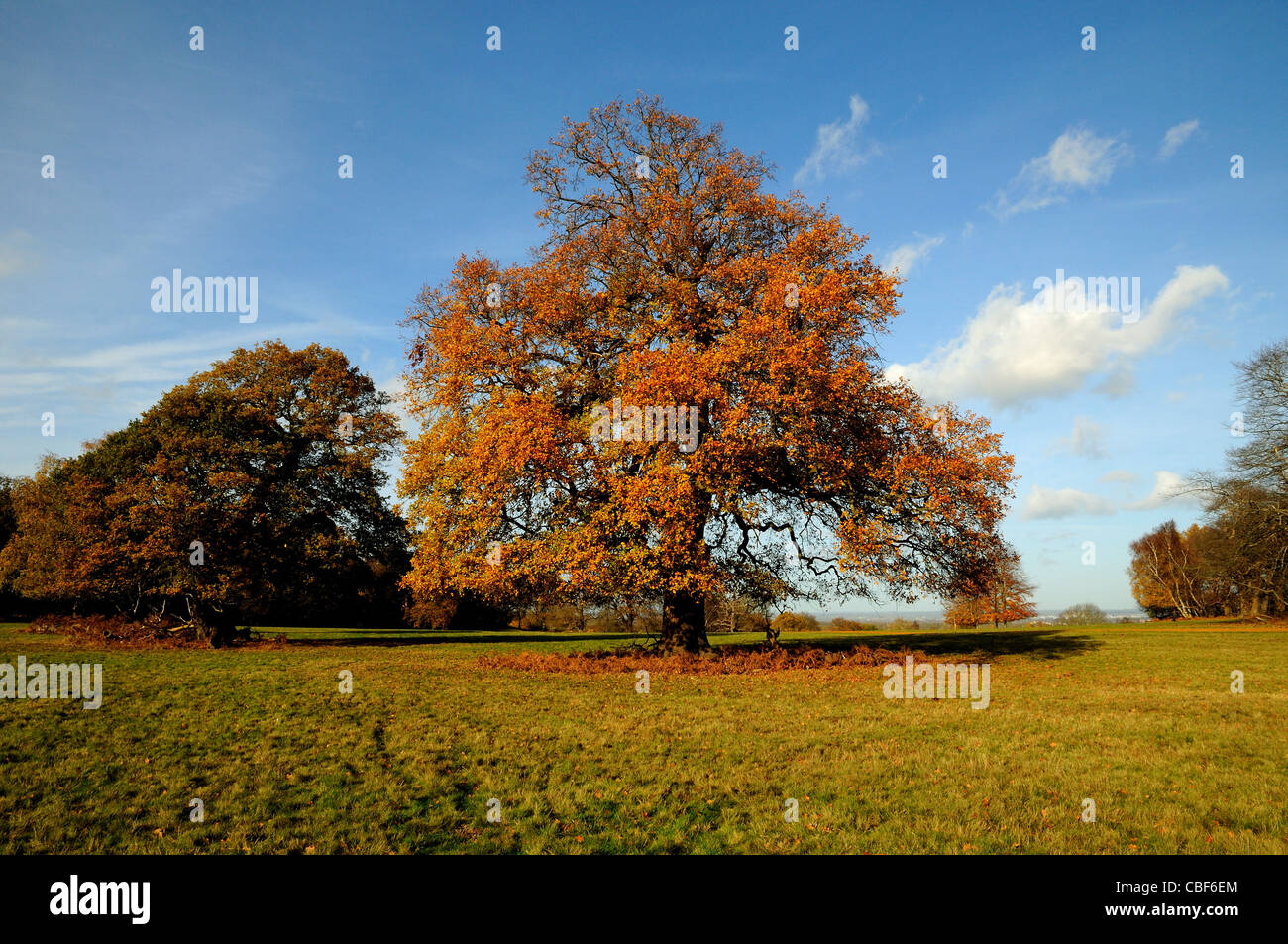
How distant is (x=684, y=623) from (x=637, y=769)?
14069mm

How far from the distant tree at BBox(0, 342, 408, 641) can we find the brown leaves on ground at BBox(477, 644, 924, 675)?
1194 centimetres

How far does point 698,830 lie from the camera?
634cm

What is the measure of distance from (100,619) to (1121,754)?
128ft

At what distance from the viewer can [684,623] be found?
22375 millimetres

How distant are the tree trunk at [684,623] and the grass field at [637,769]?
6483 millimetres

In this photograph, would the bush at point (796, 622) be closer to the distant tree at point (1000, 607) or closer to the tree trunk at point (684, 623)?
the distant tree at point (1000, 607)

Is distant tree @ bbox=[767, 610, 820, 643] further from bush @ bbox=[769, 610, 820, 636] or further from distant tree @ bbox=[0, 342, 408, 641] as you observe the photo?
distant tree @ bbox=[0, 342, 408, 641]

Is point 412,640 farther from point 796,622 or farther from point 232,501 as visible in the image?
point 796,622

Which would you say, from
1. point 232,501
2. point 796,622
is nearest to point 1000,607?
point 796,622

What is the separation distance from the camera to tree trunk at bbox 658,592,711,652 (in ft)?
72.7

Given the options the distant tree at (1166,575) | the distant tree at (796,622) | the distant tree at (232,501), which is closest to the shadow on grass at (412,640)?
the distant tree at (232,501)

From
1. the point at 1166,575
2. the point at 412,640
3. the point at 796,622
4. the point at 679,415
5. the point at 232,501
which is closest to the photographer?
the point at 679,415

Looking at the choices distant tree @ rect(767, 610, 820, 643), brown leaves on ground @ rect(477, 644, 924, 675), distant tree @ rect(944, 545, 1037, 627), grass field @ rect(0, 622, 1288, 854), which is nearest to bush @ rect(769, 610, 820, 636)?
distant tree @ rect(767, 610, 820, 643)
